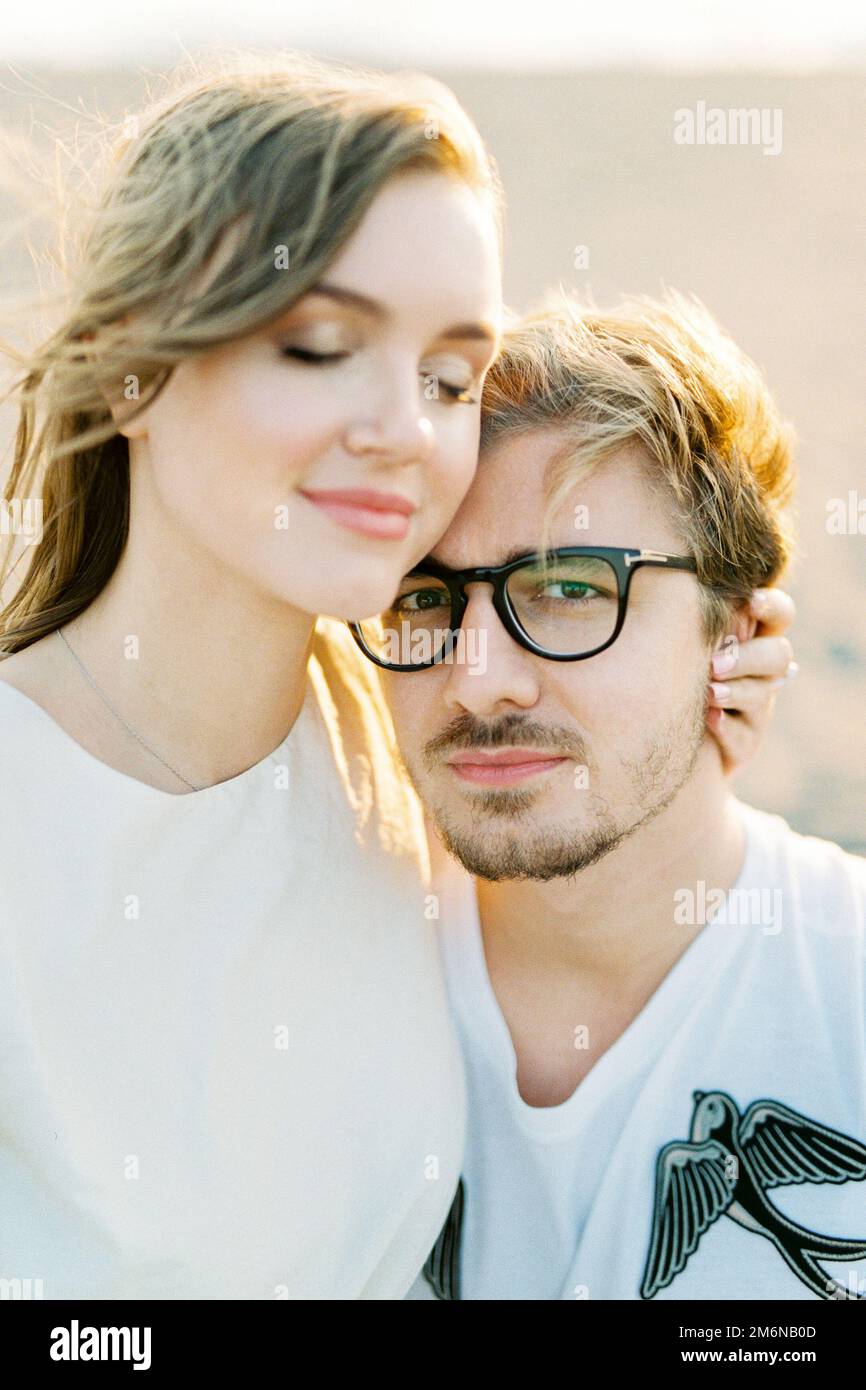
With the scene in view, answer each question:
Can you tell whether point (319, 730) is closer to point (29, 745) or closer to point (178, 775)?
point (178, 775)

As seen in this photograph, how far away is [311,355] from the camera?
223 cm

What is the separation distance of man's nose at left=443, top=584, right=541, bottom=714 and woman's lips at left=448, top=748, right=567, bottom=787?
0.31ft

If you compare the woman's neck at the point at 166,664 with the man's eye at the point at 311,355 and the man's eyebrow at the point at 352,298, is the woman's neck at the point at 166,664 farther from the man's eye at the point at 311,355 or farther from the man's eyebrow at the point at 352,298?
the man's eyebrow at the point at 352,298

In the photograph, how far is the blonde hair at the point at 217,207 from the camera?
7.02 feet

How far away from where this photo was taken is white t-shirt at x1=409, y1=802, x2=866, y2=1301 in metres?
2.68

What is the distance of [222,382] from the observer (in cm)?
222

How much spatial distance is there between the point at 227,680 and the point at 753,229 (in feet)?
49.9

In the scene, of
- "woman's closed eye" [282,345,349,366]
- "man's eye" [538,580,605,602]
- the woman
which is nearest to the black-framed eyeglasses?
"man's eye" [538,580,605,602]

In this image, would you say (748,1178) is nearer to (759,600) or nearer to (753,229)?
(759,600)

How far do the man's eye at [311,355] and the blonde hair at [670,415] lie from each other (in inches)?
26.8

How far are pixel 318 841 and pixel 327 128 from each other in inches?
51.5

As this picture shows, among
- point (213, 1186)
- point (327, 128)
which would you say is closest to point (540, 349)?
point (327, 128)

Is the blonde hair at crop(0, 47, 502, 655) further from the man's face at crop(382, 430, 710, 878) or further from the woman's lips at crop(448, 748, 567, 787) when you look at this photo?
the woman's lips at crop(448, 748, 567, 787)

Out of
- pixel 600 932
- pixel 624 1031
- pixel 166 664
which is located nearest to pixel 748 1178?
pixel 624 1031
